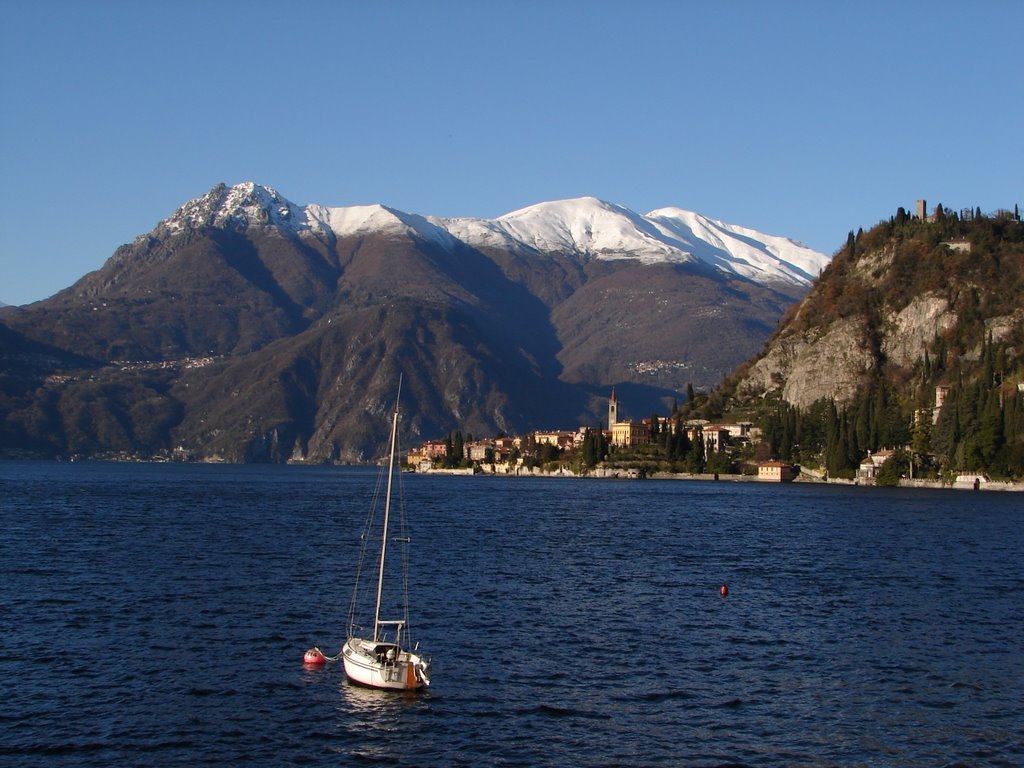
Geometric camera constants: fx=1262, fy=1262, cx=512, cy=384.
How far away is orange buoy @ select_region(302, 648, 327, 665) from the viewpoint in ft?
158

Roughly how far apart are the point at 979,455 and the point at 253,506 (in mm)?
104494

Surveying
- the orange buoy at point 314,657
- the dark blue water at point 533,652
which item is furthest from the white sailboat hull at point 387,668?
the orange buoy at point 314,657

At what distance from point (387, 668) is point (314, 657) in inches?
193

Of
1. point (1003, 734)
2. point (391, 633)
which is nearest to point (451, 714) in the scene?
point (391, 633)

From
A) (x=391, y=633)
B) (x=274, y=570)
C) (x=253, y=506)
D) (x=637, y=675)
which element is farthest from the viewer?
(x=253, y=506)

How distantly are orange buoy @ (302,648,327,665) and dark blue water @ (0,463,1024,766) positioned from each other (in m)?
0.69

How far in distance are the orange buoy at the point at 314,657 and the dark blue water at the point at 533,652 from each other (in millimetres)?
695

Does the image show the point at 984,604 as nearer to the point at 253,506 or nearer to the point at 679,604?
the point at 679,604

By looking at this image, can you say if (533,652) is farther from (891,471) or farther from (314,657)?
(891,471)

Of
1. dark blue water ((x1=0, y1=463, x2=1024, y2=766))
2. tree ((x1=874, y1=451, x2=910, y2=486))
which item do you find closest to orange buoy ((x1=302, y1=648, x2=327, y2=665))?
dark blue water ((x1=0, y1=463, x2=1024, y2=766))

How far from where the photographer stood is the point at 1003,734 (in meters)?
40.4

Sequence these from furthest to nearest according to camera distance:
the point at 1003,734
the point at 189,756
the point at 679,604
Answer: the point at 679,604 < the point at 1003,734 < the point at 189,756

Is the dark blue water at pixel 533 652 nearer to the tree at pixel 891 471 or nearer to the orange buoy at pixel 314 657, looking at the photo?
the orange buoy at pixel 314 657

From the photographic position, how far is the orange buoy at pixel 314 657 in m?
48.1
